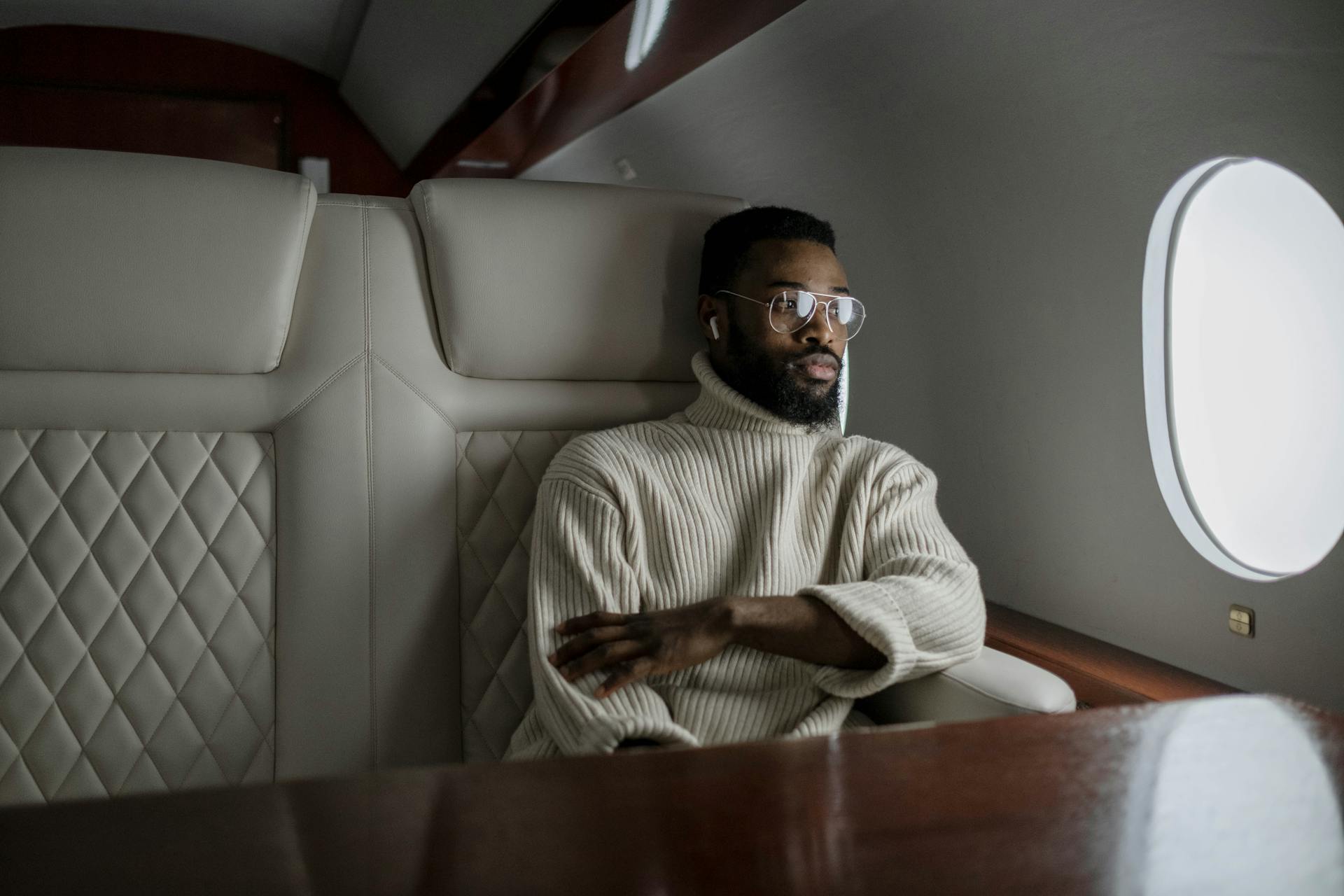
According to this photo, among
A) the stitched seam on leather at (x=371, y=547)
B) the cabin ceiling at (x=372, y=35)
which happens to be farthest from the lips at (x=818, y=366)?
the cabin ceiling at (x=372, y=35)

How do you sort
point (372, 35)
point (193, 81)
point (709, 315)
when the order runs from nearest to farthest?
1. point (709, 315)
2. point (372, 35)
3. point (193, 81)

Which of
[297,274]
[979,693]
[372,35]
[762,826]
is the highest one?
[372,35]

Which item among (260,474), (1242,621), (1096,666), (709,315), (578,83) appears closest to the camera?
(260,474)

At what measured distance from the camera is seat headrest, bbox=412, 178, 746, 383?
5.17ft

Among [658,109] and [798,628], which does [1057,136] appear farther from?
[658,109]

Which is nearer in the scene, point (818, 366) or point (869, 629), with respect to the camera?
point (869, 629)

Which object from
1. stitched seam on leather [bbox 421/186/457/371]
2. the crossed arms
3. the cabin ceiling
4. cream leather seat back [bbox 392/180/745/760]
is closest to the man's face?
cream leather seat back [bbox 392/180/745/760]

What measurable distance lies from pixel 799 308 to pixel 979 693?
0.74 metres

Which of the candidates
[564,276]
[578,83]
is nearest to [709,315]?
[564,276]

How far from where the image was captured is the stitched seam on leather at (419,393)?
1532 mm

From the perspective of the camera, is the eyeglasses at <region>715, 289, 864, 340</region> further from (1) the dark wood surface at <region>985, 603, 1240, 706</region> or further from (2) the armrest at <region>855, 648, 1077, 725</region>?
(1) the dark wood surface at <region>985, 603, 1240, 706</region>

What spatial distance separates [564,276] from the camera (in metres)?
1.62

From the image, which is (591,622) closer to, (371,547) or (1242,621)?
(371,547)

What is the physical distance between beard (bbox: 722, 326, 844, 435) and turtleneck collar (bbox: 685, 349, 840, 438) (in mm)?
15
